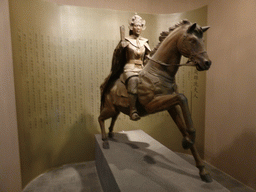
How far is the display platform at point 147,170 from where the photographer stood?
1.97 metres

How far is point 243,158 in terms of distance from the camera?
10.2ft

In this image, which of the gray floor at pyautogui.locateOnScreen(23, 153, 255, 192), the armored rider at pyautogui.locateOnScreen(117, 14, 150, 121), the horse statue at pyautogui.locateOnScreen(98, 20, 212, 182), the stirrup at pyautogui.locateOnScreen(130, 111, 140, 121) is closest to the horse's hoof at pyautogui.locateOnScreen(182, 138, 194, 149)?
the horse statue at pyautogui.locateOnScreen(98, 20, 212, 182)

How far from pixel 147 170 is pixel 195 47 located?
62.6 inches

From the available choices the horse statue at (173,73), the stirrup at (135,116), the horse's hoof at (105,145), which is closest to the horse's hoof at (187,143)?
the horse statue at (173,73)

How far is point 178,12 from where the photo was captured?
4.22m

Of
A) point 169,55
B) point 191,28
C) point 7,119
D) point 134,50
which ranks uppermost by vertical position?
point 191,28

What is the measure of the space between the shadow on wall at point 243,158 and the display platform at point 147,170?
1275mm

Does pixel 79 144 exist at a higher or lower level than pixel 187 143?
lower

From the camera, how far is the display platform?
1.97 meters

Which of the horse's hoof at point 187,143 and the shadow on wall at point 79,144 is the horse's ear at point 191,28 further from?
the shadow on wall at point 79,144

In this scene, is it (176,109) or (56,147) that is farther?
(56,147)

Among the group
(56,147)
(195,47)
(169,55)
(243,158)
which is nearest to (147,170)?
(169,55)

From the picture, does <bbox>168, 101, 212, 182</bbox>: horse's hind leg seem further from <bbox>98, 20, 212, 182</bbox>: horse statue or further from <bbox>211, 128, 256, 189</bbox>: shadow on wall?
<bbox>211, 128, 256, 189</bbox>: shadow on wall

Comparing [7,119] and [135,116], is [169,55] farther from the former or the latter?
[7,119]
